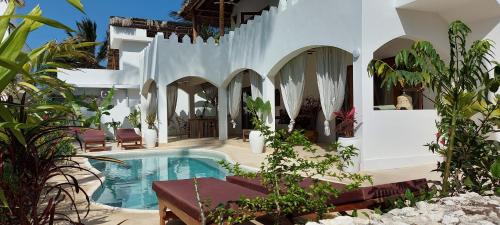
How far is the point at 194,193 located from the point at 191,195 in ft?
0.30

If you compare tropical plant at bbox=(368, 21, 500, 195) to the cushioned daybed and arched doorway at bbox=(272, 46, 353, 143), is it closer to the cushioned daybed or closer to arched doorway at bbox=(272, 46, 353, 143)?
the cushioned daybed

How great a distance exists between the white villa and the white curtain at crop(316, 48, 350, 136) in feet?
0.09

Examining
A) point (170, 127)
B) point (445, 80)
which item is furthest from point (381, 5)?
point (170, 127)

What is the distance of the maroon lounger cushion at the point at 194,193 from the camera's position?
3.74 metres

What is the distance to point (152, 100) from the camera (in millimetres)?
17297

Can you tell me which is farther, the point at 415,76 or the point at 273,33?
the point at 273,33

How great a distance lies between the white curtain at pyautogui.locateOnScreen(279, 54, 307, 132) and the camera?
11008mm

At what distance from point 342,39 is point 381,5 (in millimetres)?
1109

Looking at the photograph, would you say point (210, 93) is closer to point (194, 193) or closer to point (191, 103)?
point (191, 103)

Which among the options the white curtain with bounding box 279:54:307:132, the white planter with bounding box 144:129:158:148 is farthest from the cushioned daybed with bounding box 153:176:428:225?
the white planter with bounding box 144:129:158:148

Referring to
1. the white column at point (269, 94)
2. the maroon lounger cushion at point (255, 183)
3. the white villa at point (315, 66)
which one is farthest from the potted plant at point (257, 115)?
the maroon lounger cushion at point (255, 183)

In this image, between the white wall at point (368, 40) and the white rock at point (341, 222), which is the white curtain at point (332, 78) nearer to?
the white wall at point (368, 40)

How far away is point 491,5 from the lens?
7.92 metres

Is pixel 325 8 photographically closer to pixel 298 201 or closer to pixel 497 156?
pixel 497 156
